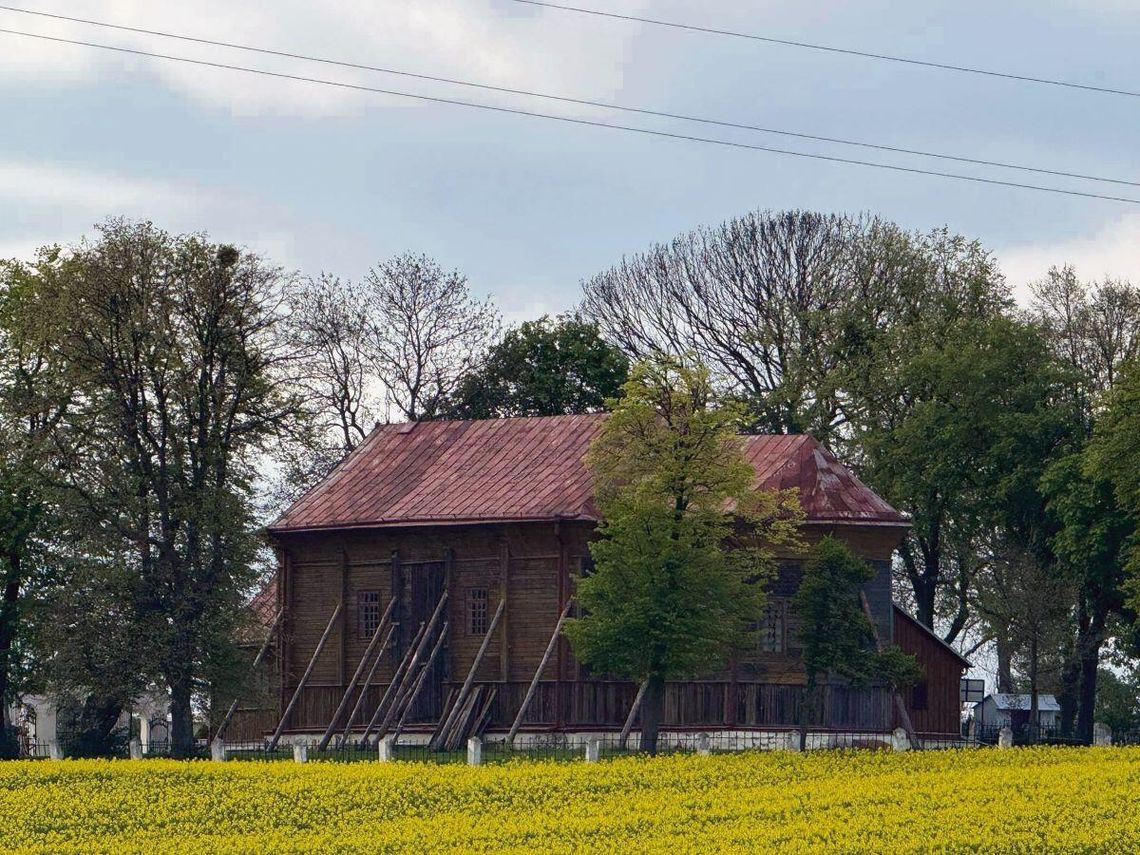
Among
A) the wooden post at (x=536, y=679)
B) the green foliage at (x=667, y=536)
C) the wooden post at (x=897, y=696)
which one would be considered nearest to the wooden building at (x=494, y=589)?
the wooden post at (x=536, y=679)

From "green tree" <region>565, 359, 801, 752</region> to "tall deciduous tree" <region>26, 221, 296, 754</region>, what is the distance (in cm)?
1176

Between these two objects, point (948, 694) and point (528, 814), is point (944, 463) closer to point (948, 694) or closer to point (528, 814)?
point (948, 694)

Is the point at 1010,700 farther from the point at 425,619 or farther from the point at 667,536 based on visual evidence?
the point at 667,536

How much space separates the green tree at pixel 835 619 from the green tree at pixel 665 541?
139 cm

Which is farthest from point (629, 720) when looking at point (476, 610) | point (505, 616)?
point (476, 610)

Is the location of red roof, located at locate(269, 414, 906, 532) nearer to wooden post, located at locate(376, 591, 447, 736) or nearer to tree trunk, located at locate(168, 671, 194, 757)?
wooden post, located at locate(376, 591, 447, 736)

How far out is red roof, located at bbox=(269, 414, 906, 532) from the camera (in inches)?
2293

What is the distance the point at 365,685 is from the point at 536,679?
20.4 feet

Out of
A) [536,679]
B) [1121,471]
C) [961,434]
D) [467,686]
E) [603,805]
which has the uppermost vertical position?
[961,434]

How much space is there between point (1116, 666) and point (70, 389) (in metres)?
36.2

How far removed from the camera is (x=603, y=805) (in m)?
39.4

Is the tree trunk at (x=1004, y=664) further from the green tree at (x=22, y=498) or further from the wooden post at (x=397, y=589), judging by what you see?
the green tree at (x=22, y=498)

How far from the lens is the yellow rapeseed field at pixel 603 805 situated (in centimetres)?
3441

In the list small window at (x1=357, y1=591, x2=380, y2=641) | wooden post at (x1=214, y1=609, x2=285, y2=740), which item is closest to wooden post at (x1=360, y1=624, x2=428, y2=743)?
small window at (x1=357, y1=591, x2=380, y2=641)
